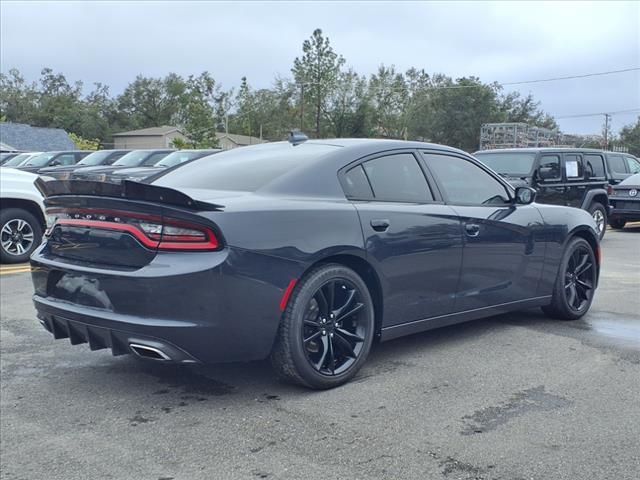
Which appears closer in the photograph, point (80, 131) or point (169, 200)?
point (169, 200)

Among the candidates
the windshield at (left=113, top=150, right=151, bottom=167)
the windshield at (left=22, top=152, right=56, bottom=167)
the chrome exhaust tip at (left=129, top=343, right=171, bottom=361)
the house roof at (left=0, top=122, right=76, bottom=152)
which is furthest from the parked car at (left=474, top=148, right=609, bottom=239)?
the house roof at (left=0, top=122, right=76, bottom=152)

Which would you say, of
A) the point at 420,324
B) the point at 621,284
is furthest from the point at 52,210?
the point at 621,284

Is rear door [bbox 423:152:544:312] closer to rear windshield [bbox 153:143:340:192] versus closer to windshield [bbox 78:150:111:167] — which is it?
rear windshield [bbox 153:143:340:192]

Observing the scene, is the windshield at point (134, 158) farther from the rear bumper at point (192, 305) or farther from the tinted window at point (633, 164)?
the rear bumper at point (192, 305)

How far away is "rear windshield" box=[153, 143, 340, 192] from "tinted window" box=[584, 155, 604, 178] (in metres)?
→ 9.23

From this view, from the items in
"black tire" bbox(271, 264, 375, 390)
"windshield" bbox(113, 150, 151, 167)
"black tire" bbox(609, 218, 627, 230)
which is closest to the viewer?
"black tire" bbox(271, 264, 375, 390)

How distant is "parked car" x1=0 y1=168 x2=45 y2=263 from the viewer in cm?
923

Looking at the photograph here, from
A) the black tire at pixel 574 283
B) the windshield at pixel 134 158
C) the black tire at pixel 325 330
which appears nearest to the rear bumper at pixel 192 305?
the black tire at pixel 325 330

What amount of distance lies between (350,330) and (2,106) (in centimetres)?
10043

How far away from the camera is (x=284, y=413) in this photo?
383 centimetres

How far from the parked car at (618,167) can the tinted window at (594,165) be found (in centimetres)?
229

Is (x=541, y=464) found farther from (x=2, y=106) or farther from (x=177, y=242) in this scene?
(x=2, y=106)

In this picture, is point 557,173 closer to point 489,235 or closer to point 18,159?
point 489,235

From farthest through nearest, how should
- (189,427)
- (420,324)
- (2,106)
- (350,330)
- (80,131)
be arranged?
(2,106) < (80,131) < (420,324) < (350,330) < (189,427)
